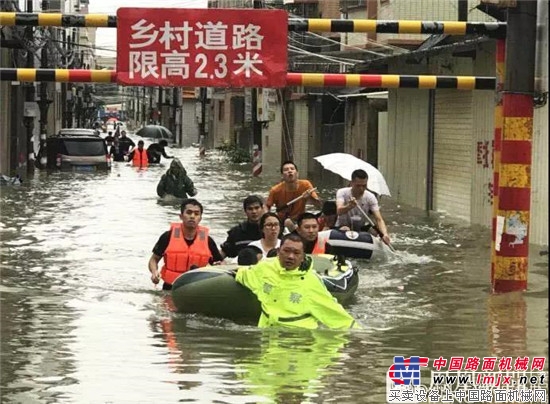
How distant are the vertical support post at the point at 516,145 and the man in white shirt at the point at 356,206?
3.44 meters

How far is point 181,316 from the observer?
39.9 feet

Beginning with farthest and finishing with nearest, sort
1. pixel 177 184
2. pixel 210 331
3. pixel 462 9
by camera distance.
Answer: pixel 177 184
pixel 462 9
pixel 210 331

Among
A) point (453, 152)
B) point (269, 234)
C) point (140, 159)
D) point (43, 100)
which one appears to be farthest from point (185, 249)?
point (140, 159)

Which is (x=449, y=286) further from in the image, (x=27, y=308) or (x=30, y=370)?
(x=30, y=370)

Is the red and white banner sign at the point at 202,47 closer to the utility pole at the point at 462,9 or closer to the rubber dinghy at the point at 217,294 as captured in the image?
the rubber dinghy at the point at 217,294

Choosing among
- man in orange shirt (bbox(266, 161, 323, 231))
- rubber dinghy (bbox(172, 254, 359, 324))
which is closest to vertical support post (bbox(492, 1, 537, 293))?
rubber dinghy (bbox(172, 254, 359, 324))

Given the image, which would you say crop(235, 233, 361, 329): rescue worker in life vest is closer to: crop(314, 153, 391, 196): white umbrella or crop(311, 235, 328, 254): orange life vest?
crop(311, 235, 328, 254): orange life vest

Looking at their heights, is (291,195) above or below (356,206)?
above

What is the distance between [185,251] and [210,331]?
1.75 metres

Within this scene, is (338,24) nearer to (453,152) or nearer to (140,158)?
(453,152)

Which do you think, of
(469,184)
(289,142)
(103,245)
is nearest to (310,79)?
(103,245)

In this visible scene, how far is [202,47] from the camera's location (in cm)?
1339

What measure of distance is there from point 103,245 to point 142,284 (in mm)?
4882

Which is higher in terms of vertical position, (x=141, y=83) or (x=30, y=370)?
(x=141, y=83)
